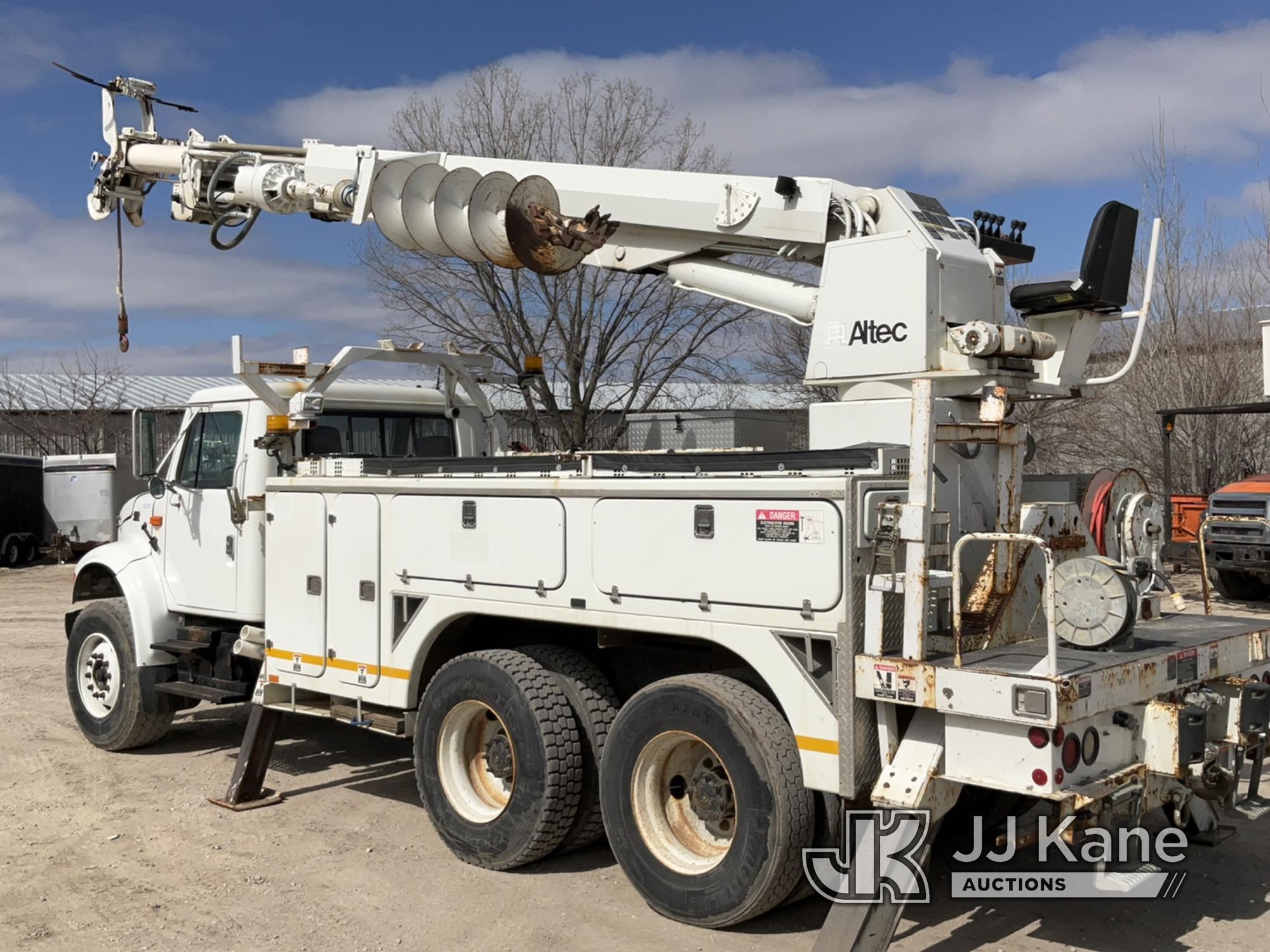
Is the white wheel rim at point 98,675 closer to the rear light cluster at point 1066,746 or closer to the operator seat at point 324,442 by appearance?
the operator seat at point 324,442

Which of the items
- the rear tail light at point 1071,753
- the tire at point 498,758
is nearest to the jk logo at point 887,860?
the rear tail light at point 1071,753

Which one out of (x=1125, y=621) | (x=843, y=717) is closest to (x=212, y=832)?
(x=843, y=717)

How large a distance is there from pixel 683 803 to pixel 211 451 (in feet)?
14.5

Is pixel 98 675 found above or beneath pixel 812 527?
beneath

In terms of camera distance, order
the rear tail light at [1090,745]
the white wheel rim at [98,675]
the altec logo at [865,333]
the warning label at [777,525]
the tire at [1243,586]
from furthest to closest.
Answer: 1. the tire at [1243,586]
2. the white wheel rim at [98,675]
3. the altec logo at [865,333]
4. the warning label at [777,525]
5. the rear tail light at [1090,745]

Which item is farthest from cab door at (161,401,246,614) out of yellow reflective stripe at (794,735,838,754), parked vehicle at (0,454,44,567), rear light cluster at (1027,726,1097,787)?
parked vehicle at (0,454,44,567)

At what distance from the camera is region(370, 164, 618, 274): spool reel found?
6.68 metres

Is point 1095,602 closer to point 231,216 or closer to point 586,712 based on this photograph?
point 586,712

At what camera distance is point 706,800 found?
532 cm

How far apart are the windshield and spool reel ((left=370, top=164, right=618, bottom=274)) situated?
4.67 feet

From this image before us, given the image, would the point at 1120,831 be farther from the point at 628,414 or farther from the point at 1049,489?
the point at 628,414

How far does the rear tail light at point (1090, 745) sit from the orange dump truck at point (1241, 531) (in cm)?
1082

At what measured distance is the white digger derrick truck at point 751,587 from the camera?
15.3ft

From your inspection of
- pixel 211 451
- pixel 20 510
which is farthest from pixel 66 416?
pixel 211 451
